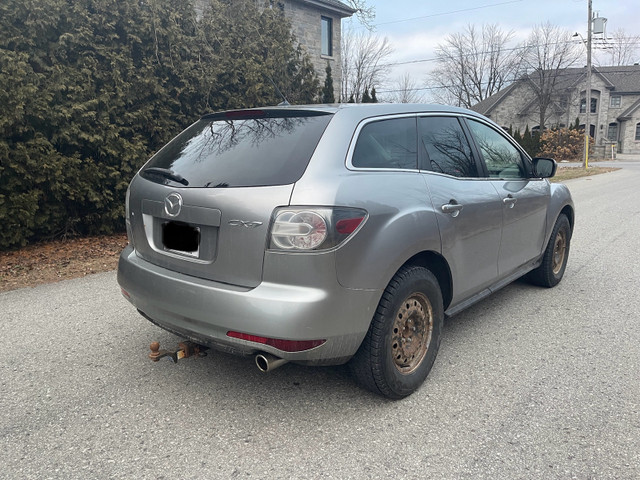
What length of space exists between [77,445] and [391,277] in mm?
1812

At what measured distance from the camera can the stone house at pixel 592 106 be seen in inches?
1869

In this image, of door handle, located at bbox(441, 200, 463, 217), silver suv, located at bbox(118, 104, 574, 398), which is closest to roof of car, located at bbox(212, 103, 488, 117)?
silver suv, located at bbox(118, 104, 574, 398)

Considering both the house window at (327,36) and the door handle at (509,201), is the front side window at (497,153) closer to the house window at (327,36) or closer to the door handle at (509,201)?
the door handle at (509,201)

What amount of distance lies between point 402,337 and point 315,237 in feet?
3.05

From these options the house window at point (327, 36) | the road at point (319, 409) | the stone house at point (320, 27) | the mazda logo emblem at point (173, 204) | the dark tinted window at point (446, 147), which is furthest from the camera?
the house window at point (327, 36)

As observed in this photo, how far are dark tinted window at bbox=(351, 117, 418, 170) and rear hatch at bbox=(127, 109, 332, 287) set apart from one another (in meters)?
0.26

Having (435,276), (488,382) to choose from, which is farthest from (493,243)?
(488,382)

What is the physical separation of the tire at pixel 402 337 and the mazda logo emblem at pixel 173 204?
122cm

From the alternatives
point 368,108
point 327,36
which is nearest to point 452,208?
point 368,108

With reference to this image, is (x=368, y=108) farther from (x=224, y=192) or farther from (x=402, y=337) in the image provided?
(x=402, y=337)

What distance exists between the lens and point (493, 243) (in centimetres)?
367

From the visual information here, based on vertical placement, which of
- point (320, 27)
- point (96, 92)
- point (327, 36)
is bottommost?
point (96, 92)

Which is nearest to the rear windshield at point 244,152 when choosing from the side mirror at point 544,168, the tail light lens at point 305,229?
the tail light lens at point 305,229

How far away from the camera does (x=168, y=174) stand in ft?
9.61
